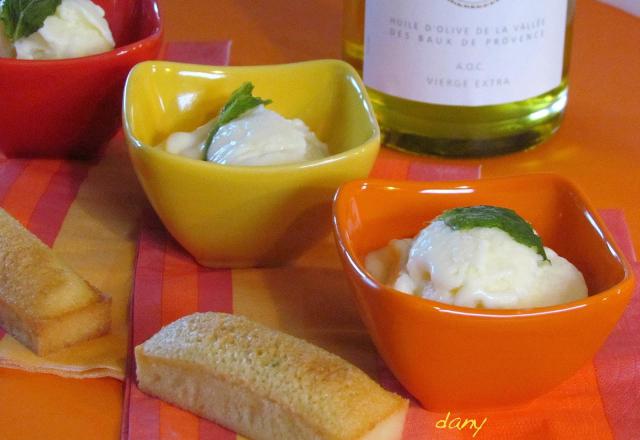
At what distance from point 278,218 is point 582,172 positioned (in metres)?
0.34

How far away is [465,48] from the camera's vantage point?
901 millimetres

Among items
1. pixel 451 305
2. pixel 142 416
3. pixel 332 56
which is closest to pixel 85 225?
pixel 142 416

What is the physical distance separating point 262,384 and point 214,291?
168mm

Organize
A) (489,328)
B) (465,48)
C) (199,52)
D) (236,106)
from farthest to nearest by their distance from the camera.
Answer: (199,52)
(465,48)
(236,106)
(489,328)

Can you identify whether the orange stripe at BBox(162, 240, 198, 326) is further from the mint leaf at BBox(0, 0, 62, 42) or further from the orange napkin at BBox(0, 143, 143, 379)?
the mint leaf at BBox(0, 0, 62, 42)

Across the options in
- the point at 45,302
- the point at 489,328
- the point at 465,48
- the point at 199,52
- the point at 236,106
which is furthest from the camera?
the point at 199,52

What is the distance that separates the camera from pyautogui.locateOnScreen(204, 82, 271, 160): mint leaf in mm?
790

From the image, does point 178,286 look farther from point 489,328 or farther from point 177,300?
point 489,328

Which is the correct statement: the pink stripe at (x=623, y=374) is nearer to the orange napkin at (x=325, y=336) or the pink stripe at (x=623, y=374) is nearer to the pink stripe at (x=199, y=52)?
the orange napkin at (x=325, y=336)

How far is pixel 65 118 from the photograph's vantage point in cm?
91

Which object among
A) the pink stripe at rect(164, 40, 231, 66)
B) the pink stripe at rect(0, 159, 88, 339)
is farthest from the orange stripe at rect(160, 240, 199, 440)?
the pink stripe at rect(164, 40, 231, 66)

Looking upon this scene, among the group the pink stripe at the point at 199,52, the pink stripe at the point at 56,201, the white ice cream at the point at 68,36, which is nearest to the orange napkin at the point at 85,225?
the pink stripe at the point at 56,201

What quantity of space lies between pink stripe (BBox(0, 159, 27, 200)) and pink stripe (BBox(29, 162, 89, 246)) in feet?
0.10

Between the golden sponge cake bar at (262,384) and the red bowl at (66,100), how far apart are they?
1.01ft
